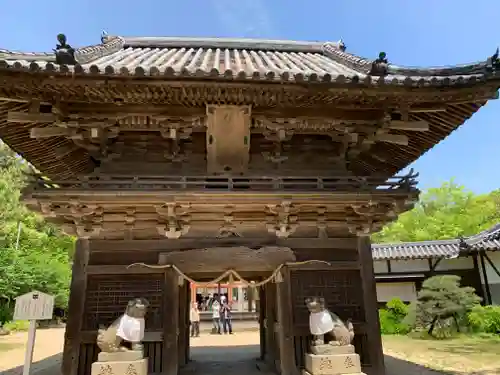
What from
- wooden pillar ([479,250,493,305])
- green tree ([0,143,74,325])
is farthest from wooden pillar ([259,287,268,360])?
wooden pillar ([479,250,493,305])

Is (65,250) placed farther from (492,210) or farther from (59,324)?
(492,210)

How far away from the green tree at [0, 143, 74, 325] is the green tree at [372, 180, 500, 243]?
1141 inches

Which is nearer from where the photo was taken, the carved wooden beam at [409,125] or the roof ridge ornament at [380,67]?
the roof ridge ornament at [380,67]

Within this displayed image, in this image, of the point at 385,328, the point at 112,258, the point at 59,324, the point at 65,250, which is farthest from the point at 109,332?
the point at 65,250

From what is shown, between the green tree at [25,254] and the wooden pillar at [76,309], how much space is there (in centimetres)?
1377

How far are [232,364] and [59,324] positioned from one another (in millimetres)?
20507

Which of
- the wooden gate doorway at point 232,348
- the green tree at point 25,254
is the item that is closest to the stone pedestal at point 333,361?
the wooden gate doorway at point 232,348

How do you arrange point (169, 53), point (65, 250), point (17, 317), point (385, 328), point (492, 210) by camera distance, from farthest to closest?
point (492, 210) → point (65, 250) → point (385, 328) → point (169, 53) → point (17, 317)

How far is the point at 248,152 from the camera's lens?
21.9 ft

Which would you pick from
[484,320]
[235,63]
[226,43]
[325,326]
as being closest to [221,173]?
[235,63]

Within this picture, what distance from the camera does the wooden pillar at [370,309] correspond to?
6.42 metres

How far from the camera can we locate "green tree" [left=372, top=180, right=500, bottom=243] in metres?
33.0

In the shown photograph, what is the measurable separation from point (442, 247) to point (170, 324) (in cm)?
2216

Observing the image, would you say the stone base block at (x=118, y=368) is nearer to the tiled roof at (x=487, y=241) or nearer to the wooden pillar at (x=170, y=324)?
the wooden pillar at (x=170, y=324)
